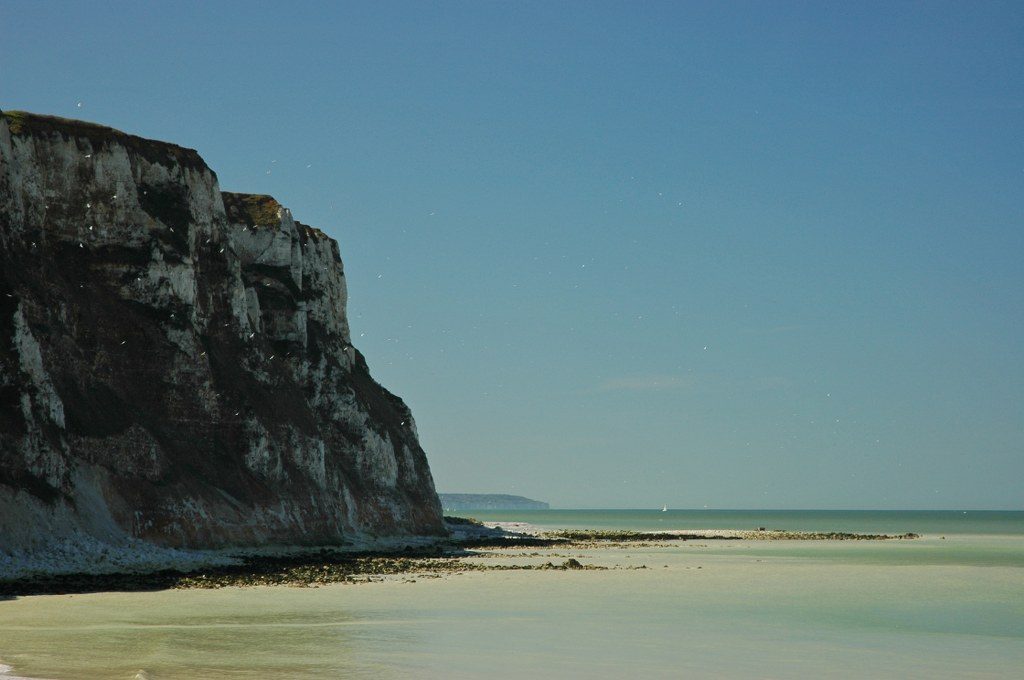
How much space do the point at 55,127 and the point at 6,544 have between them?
26.6 metres

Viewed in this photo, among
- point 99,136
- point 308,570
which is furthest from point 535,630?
point 99,136

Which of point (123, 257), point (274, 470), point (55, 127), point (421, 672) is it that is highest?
point (55, 127)

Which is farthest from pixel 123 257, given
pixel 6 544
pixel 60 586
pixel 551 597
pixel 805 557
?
pixel 805 557

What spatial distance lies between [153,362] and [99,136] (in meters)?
12.3

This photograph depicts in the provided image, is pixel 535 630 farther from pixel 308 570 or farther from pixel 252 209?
pixel 252 209

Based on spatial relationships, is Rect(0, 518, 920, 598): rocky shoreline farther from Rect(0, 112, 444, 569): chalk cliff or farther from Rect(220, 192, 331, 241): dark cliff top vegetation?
Rect(220, 192, 331, 241): dark cliff top vegetation

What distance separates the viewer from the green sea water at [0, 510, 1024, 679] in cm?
2256

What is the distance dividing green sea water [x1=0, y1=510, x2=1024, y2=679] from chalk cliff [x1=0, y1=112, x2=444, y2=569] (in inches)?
549

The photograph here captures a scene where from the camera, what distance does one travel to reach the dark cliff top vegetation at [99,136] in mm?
58531

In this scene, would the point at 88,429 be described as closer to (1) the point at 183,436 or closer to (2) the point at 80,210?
(1) the point at 183,436

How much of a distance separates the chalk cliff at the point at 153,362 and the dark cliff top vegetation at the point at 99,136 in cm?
12

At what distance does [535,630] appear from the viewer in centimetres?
2870

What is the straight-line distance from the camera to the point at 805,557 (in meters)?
70.1

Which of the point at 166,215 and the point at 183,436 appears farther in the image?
the point at 166,215
